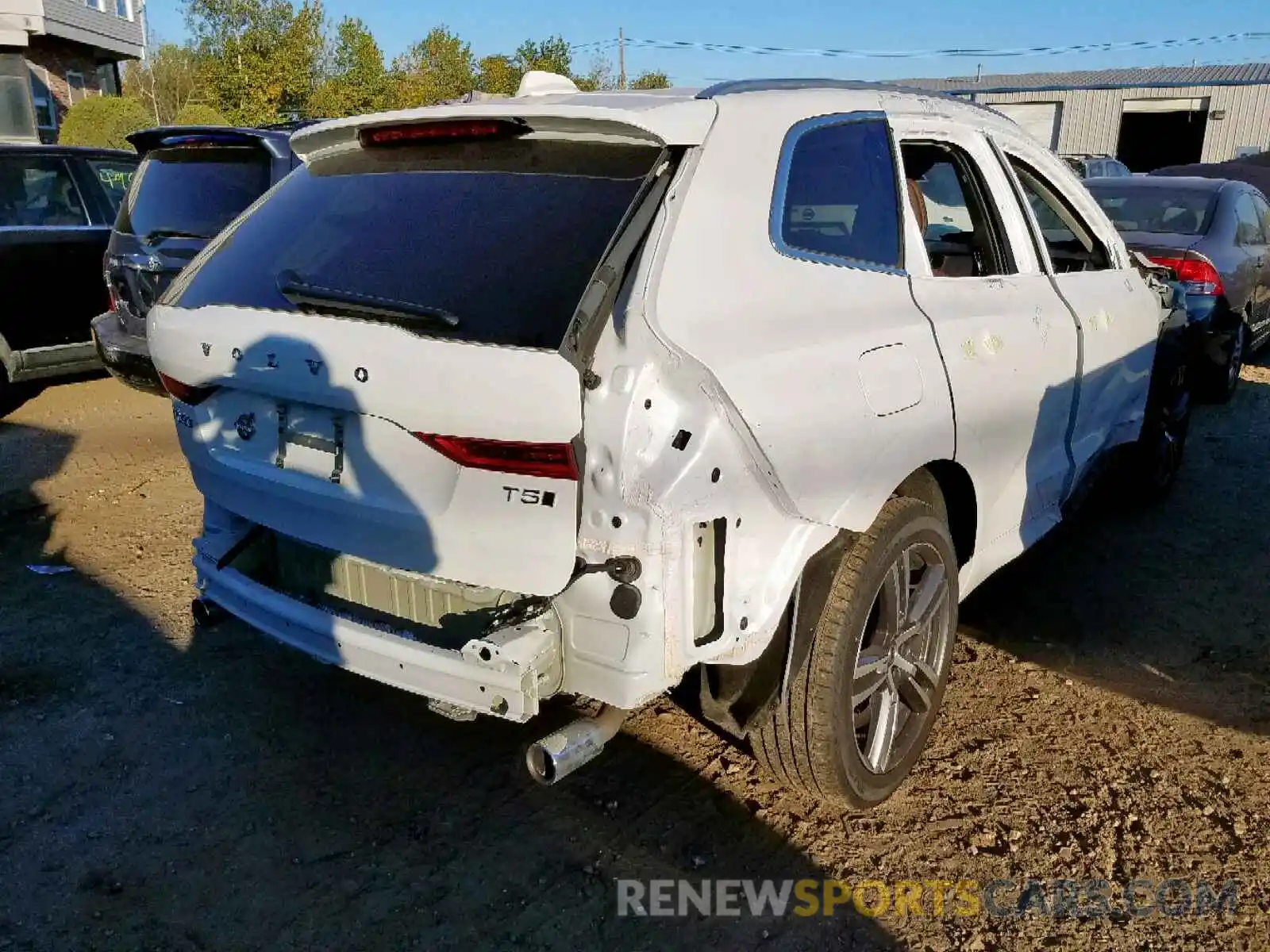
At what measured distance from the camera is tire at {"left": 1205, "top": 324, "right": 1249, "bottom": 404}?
25.3ft

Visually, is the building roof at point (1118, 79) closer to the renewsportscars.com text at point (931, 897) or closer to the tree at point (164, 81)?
the tree at point (164, 81)

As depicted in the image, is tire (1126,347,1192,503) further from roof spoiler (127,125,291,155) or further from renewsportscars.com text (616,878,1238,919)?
roof spoiler (127,125,291,155)

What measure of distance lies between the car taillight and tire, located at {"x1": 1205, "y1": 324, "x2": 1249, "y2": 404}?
0.81m

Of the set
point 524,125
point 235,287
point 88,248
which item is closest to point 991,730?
point 524,125

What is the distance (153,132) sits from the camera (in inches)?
241

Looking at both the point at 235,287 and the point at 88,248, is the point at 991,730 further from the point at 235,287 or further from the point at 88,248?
the point at 88,248

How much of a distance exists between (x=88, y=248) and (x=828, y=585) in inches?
263

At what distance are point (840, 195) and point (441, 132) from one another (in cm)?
109

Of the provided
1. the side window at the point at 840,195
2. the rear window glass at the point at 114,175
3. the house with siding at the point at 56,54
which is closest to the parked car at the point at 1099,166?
the rear window glass at the point at 114,175

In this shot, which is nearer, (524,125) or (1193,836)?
(524,125)

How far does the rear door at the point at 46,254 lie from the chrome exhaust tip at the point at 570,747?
6.23 m

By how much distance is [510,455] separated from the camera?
2.22 metres

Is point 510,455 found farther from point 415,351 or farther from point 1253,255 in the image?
point 1253,255

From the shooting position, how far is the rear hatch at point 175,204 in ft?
19.7
